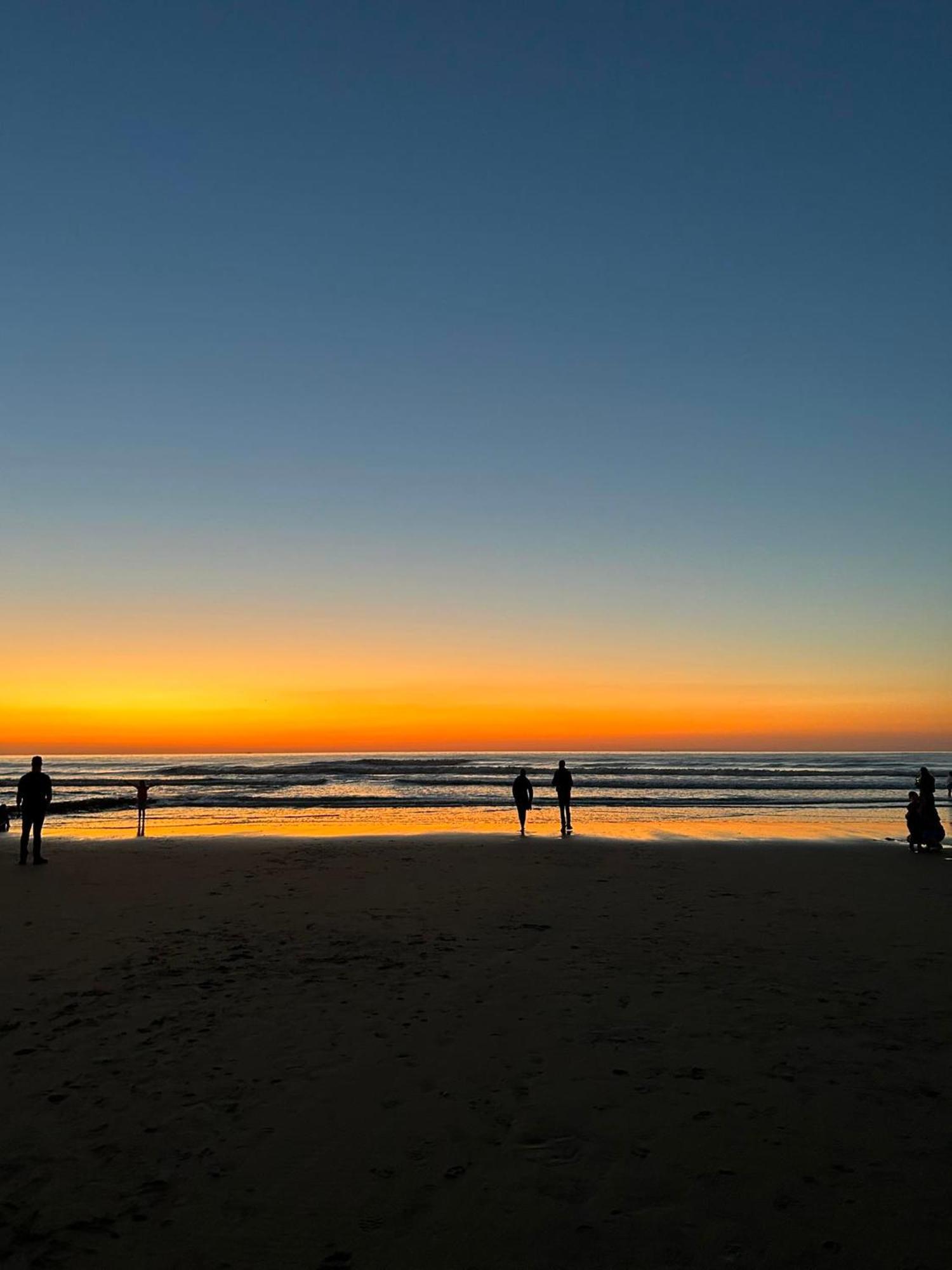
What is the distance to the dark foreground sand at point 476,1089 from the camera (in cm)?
390

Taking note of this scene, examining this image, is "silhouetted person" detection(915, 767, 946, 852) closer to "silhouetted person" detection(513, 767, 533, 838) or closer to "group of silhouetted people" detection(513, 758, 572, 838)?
"group of silhouetted people" detection(513, 758, 572, 838)

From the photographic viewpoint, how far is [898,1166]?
4.44 m

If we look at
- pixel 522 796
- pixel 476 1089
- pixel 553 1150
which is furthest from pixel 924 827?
pixel 553 1150

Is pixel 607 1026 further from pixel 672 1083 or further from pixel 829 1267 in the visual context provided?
pixel 829 1267

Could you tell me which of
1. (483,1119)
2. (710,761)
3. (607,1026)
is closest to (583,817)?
(607,1026)

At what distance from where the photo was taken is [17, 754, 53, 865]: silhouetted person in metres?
16.6

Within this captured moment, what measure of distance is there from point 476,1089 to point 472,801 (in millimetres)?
32499

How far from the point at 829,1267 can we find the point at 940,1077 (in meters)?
2.62

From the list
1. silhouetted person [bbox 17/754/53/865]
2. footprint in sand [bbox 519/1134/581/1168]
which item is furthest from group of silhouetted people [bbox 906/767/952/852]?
silhouetted person [bbox 17/754/53/865]

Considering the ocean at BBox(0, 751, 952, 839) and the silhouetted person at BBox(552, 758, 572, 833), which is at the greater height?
the silhouetted person at BBox(552, 758, 572, 833)

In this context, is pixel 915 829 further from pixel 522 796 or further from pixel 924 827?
pixel 522 796

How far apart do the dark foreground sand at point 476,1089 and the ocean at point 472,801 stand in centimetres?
1321

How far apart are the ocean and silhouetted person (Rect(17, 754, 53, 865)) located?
17.9 ft

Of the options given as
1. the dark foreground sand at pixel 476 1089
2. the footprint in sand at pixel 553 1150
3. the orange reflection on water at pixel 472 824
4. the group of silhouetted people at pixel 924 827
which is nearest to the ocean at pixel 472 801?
the orange reflection on water at pixel 472 824
